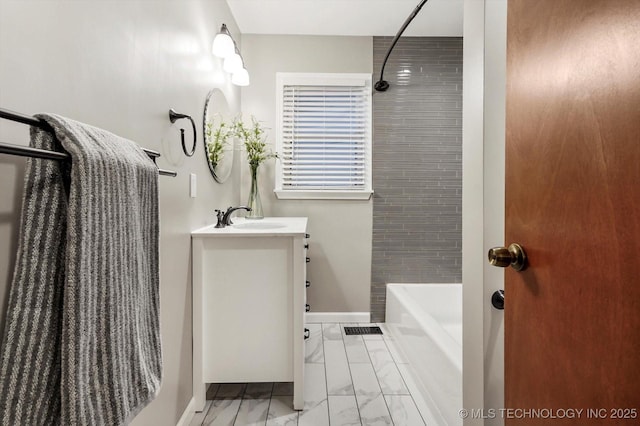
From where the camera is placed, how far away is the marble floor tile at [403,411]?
151cm

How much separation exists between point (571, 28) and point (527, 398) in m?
0.75

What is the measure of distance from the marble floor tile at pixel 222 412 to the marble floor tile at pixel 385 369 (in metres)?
0.85

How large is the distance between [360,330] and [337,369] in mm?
634

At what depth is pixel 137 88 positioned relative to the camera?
104 cm

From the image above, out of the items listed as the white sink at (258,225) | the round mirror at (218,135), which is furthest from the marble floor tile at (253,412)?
the round mirror at (218,135)

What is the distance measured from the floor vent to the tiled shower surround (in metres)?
0.15

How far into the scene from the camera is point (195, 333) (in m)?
1.53

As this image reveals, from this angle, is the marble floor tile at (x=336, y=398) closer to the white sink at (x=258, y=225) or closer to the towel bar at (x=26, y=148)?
the white sink at (x=258, y=225)

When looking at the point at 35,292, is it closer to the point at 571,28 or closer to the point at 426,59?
the point at 571,28

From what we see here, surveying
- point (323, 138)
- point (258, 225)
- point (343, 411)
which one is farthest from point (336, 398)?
point (323, 138)

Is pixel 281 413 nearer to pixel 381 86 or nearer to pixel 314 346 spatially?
pixel 314 346

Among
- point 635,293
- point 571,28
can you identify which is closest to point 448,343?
point 635,293

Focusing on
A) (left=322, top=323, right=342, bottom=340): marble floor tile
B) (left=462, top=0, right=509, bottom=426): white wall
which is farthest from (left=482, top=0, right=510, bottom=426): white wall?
(left=322, top=323, right=342, bottom=340): marble floor tile

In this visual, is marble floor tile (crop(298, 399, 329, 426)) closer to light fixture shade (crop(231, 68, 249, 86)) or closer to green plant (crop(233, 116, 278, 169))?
green plant (crop(233, 116, 278, 169))
